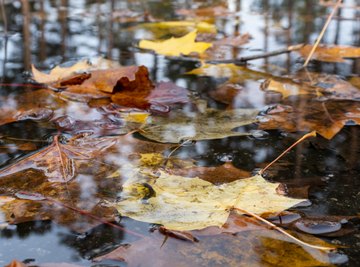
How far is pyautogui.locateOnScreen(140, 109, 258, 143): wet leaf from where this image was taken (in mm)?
1277

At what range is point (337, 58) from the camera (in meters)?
2.14

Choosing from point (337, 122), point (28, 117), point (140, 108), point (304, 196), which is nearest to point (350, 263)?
point (304, 196)

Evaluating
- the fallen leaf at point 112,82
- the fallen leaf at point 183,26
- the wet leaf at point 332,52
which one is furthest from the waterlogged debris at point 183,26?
the fallen leaf at point 112,82

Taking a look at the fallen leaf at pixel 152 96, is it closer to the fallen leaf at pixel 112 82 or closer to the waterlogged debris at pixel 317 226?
the fallen leaf at pixel 112 82

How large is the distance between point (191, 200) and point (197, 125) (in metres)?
0.48

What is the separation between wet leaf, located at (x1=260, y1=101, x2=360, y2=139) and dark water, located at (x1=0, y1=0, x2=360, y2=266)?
0.14ft

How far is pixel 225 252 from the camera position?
79 cm

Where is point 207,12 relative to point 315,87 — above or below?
above

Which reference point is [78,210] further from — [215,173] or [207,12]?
[207,12]

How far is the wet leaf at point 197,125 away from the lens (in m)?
1.28

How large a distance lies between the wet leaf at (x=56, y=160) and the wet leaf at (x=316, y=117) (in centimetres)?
50

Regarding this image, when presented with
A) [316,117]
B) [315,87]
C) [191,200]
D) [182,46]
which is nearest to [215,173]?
[191,200]

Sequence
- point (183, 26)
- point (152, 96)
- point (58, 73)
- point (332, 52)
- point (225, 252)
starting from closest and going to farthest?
point (225, 252) < point (152, 96) < point (58, 73) < point (332, 52) < point (183, 26)

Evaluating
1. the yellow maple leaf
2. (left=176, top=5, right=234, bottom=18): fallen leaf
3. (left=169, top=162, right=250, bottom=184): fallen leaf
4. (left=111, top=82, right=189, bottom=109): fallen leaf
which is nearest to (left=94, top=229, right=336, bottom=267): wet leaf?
(left=169, top=162, right=250, bottom=184): fallen leaf
